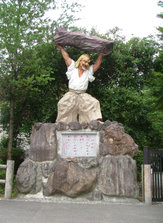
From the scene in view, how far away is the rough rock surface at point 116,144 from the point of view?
22.0 feet

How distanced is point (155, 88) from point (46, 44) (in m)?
4.08

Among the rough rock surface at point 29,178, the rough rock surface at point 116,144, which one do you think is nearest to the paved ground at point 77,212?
the rough rock surface at point 29,178

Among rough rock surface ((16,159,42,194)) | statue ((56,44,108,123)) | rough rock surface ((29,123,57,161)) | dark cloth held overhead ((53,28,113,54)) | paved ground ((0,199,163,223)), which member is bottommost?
paved ground ((0,199,163,223))

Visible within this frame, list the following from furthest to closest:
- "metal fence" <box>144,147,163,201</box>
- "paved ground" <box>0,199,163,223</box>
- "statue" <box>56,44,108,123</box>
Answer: "statue" <box>56,44,108,123</box> < "metal fence" <box>144,147,163,201</box> < "paved ground" <box>0,199,163,223</box>

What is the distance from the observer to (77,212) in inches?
202

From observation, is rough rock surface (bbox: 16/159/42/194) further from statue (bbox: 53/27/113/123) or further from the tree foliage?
the tree foliage

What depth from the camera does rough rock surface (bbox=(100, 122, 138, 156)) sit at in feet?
22.0

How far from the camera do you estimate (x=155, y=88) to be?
8.70 metres

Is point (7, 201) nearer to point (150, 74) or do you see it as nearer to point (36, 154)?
point (36, 154)

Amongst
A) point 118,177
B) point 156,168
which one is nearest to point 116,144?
point 118,177

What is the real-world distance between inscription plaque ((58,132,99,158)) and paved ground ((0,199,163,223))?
1.29m

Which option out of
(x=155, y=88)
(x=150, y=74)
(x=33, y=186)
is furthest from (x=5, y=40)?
(x=150, y=74)

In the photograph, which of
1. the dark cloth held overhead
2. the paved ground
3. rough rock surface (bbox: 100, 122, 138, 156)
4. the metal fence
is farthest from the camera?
the dark cloth held overhead

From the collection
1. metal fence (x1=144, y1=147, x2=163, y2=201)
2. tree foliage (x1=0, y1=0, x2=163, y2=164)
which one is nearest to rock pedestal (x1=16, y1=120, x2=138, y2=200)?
metal fence (x1=144, y1=147, x2=163, y2=201)
